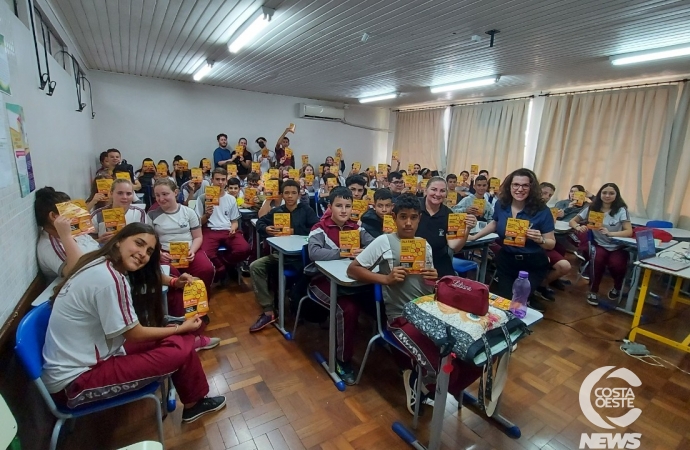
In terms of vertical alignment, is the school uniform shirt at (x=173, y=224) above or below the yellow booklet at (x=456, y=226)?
below

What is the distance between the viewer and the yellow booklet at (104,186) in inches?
109

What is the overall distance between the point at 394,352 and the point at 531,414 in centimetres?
87

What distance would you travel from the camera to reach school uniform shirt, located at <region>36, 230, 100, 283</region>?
1.81 meters

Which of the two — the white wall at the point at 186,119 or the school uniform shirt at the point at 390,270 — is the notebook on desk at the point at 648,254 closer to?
the school uniform shirt at the point at 390,270

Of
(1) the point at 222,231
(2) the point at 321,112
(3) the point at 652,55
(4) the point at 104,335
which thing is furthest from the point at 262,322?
(2) the point at 321,112

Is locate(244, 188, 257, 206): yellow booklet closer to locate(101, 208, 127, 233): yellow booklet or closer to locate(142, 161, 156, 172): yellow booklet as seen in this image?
locate(101, 208, 127, 233): yellow booklet

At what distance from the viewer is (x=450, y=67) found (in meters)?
4.59

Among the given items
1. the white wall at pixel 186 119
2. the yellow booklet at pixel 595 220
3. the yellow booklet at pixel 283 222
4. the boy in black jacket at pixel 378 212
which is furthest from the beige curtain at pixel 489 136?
the yellow booklet at pixel 283 222

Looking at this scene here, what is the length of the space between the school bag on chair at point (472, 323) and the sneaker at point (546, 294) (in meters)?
2.48

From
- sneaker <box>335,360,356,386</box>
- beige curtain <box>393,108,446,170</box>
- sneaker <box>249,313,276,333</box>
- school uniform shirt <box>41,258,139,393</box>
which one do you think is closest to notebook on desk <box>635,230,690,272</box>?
sneaker <box>335,360,356,386</box>

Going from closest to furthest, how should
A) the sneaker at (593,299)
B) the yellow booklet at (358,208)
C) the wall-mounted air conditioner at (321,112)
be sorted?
the yellow booklet at (358,208), the sneaker at (593,299), the wall-mounted air conditioner at (321,112)

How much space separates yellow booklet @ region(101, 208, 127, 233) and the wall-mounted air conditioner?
6.54 m

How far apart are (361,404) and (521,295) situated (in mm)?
1132

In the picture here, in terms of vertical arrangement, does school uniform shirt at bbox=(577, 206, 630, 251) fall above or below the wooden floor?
above
